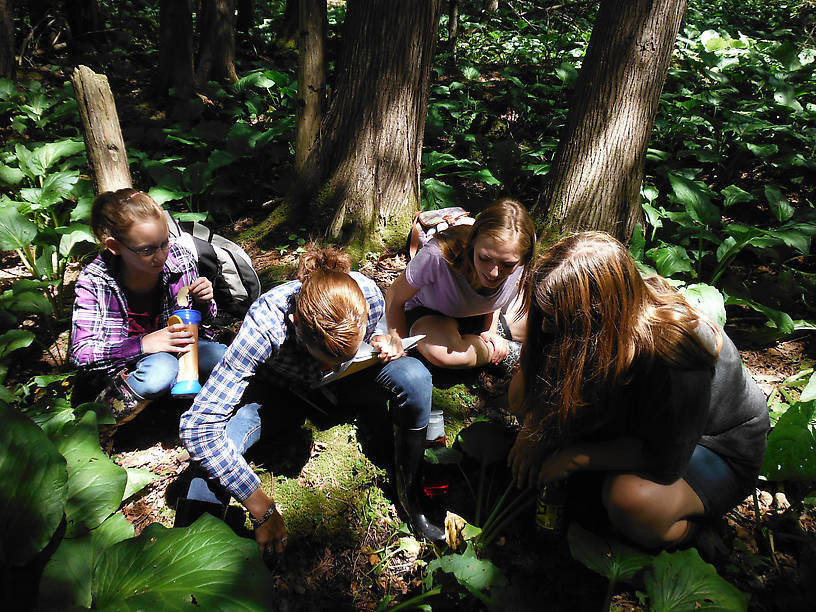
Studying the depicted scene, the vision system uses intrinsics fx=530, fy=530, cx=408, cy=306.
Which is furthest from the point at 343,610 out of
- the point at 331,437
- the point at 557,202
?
the point at 557,202

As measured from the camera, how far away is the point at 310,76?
3588 millimetres

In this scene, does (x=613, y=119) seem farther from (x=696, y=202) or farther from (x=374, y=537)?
(x=374, y=537)

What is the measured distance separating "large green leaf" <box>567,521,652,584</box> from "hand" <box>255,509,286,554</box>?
3.43 feet

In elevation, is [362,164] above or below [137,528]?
above

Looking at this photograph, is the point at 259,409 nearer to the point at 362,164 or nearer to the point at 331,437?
the point at 331,437

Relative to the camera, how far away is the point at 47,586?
1277mm

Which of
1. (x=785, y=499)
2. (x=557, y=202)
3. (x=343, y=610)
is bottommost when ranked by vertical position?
(x=343, y=610)

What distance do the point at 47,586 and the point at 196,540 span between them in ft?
1.11

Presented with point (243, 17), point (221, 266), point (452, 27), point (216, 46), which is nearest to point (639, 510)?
point (221, 266)

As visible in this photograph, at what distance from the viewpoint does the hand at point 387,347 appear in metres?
2.25

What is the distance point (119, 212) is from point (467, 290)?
1590 mm

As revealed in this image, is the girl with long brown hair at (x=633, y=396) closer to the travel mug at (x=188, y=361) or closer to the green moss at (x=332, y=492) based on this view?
the green moss at (x=332, y=492)

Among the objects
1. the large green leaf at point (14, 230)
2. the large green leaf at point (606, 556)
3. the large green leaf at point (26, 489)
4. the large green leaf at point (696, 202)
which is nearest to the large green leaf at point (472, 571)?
the large green leaf at point (606, 556)

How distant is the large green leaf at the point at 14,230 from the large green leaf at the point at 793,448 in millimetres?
3905
